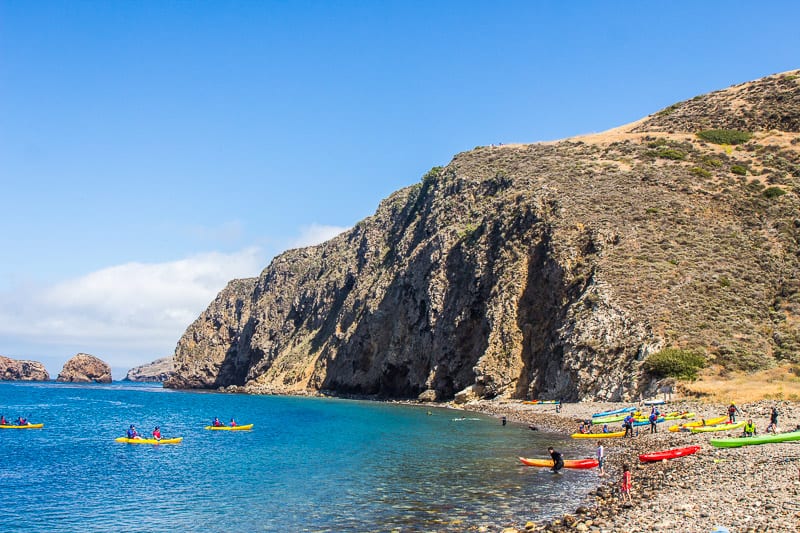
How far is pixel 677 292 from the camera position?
217ft

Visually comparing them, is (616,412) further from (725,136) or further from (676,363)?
(725,136)

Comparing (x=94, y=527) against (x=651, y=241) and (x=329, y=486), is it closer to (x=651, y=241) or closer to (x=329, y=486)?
(x=329, y=486)

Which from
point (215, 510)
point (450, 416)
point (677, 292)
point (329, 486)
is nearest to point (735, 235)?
point (677, 292)

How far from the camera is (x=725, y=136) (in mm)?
101250

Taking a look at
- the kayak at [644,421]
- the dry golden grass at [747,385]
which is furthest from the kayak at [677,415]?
the dry golden grass at [747,385]

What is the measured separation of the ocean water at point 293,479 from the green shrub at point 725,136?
2648 inches

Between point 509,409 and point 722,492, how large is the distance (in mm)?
44583

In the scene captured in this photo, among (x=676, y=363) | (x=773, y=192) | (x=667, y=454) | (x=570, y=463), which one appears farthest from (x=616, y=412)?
(x=773, y=192)

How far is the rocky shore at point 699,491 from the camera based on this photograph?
18500 millimetres

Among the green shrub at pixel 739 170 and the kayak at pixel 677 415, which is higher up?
the green shrub at pixel 739 170

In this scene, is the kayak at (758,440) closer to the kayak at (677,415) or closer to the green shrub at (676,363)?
the kayak at (677,415)

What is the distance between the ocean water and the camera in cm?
2477

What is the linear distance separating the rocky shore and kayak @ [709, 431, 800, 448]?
43 cm

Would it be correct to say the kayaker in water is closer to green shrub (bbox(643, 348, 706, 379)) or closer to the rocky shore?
the rocky shore
